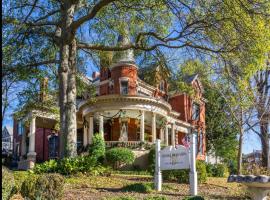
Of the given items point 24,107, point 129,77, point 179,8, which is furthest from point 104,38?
point 129,77

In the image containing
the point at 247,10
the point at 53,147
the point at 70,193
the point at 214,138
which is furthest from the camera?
the point at 214,138

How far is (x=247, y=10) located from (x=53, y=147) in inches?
1271

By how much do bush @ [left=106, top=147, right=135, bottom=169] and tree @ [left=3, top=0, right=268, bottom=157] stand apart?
26.8 feet

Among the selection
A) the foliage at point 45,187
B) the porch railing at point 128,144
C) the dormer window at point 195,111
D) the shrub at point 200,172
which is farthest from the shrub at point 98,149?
the dormer window at point 195,111

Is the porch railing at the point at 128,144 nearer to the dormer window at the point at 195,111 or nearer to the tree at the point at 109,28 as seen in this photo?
the tree at the point at 109,28

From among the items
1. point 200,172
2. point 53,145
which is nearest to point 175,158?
point 200,172

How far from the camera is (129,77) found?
111 ft

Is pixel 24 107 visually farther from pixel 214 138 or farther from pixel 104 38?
pixel 214 138

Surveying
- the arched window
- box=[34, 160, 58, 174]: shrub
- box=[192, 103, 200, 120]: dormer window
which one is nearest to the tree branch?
box=[34, 160, 58, 174]: shrub

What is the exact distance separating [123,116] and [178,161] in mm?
17781

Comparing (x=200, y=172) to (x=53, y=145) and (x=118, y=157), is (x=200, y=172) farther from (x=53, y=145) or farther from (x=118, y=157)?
(x=53, y=145)

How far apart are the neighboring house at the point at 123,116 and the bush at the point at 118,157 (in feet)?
7.54

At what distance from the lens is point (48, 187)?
7.50 m

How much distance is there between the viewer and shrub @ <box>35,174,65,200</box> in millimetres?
7441
